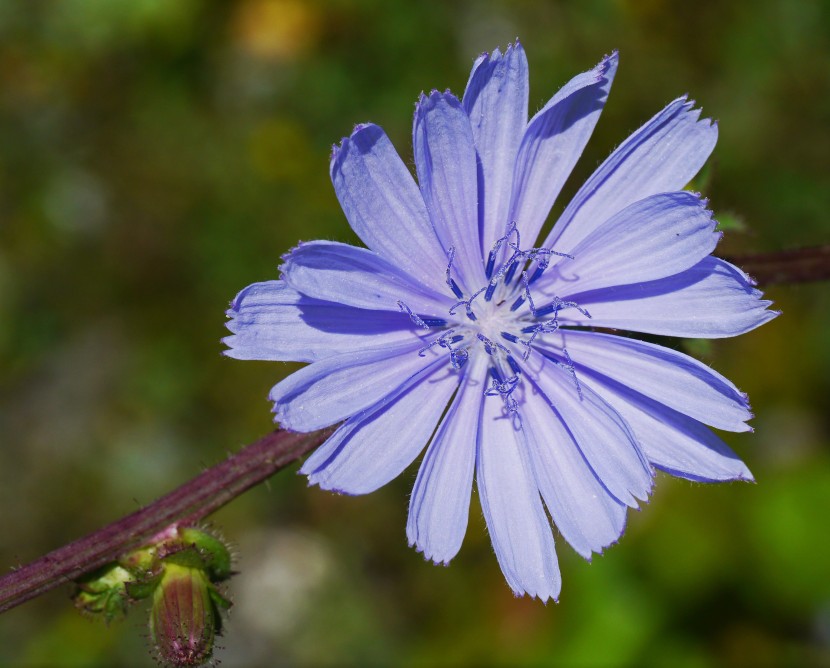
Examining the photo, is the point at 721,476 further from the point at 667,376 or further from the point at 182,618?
the point at 182,618

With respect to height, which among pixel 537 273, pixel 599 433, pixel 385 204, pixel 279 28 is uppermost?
pixel 279 28

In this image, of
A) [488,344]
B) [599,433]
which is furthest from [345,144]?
[599,433]

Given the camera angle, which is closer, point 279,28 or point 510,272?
point 510,272

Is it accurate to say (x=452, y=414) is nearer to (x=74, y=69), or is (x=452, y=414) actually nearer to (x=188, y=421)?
(x=188, y=421)

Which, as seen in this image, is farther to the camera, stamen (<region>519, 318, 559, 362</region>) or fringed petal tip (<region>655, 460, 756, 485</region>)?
stamen (<region>519, 318, 559, 362</region>)

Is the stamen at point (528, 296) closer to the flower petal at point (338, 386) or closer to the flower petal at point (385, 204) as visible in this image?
the flower petal at point (385, 204)

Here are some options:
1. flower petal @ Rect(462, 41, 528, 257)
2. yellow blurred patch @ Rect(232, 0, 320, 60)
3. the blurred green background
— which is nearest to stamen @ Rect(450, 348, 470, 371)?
flower petal @ Rect(462, 41, 528, 257)

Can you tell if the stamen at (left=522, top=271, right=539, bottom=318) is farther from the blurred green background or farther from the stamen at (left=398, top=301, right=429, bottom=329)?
the blurred green background
